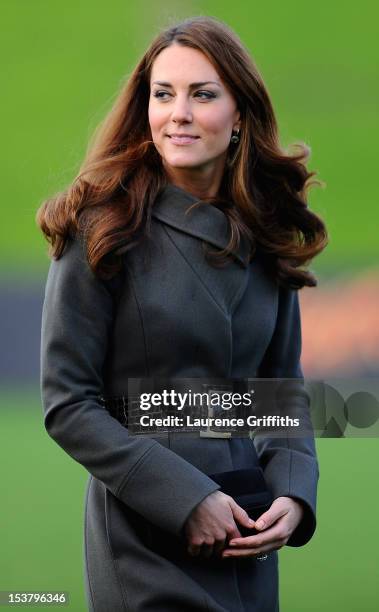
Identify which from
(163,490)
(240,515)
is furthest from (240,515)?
(163,490)

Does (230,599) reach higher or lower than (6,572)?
higher

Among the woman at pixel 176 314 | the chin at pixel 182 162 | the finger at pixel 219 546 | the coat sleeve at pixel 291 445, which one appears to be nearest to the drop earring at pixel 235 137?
the woman at pixel 176 314

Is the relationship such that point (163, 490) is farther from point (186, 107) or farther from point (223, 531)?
point (186, 107)

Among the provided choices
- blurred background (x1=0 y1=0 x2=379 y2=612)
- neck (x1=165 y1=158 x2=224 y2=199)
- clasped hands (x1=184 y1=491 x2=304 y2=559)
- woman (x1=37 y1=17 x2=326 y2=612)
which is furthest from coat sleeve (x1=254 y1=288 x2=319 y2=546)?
blurred background (x1=0 y1=0 x2=379 y2=612)

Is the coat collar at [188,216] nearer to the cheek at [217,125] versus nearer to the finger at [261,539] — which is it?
the cheek at [217,125]

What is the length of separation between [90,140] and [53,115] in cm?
711

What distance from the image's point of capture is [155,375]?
186 cm

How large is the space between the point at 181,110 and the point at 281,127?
15.0 feet

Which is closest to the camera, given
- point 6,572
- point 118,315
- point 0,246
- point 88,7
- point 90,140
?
point 118,315

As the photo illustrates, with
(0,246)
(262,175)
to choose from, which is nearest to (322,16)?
(0,246)

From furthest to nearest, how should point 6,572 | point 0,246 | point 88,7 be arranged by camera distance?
1. point 88,7
2. point 0,246
3. point 6,572

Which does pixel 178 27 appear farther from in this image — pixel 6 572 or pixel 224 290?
pixel 6 572

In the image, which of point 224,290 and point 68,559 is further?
point 68,559

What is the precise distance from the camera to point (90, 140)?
6.78ft
